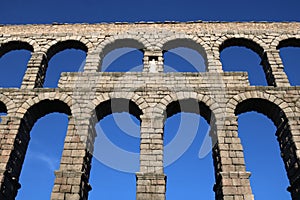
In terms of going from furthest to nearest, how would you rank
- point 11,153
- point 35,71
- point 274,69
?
point 35,71
point 274,69
point 11,153

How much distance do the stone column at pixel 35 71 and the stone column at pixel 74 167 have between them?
9.79 ft

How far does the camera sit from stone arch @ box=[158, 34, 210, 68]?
14977mm

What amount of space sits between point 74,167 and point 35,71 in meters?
5.53

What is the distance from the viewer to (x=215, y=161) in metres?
11.5

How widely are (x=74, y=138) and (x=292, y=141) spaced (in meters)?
7.71

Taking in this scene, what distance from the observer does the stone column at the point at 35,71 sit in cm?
1345

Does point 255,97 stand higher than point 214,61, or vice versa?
point 214,61

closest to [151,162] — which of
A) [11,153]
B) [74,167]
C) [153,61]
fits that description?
[74,167]

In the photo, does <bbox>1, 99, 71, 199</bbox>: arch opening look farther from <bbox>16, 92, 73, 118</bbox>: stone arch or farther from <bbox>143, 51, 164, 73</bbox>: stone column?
<bbox>143, 51, 164, 73</bbox>: stone column

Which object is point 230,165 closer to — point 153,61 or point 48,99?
point 153,61

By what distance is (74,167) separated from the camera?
10609 mm

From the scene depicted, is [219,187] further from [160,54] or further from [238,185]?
[160,54]

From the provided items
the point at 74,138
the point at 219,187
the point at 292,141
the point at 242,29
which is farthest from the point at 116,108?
the point at 242,29

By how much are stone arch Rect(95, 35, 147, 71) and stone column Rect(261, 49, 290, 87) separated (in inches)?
223
